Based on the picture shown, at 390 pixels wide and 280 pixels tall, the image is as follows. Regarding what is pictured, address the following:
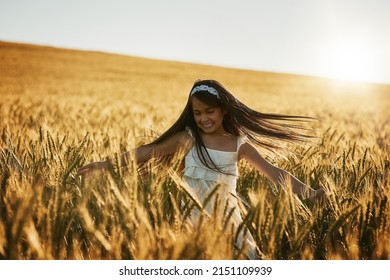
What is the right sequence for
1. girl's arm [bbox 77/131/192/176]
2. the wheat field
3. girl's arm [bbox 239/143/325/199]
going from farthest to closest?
girl's arm [bbox 77/131/192/176] < girl's arm [bbox 239/143/325/199] < the wheat field

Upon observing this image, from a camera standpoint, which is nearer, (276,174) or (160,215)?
(160,215)

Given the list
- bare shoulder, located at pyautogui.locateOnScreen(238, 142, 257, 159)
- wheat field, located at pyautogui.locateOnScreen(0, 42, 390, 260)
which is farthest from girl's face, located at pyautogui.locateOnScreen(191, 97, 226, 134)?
wheat field, located at pyautogui.locateOnScreen(0, 42, 390, 260)

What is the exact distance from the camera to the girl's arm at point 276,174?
60.6 inches

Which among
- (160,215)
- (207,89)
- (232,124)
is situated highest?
(207,89)

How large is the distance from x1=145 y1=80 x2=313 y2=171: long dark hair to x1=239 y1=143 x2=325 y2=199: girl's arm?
142 mm

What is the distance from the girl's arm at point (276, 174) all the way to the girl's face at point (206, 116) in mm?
150

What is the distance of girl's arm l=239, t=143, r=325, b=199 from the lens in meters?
1.54

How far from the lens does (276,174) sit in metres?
1.67

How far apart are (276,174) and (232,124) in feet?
1.21

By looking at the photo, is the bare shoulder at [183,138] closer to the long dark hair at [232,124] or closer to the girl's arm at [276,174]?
the long dark hair at [232,124]

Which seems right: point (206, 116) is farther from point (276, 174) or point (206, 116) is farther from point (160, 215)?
point (160, 215)

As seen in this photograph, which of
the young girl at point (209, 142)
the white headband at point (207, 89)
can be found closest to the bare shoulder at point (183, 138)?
the young girl at point (209, 142)

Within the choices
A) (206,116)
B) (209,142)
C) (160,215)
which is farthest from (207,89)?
(160,215)

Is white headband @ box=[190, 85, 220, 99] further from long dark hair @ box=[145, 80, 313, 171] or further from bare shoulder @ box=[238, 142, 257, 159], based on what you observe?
bare shoulder @ box=[238, 142, 257, 159]
